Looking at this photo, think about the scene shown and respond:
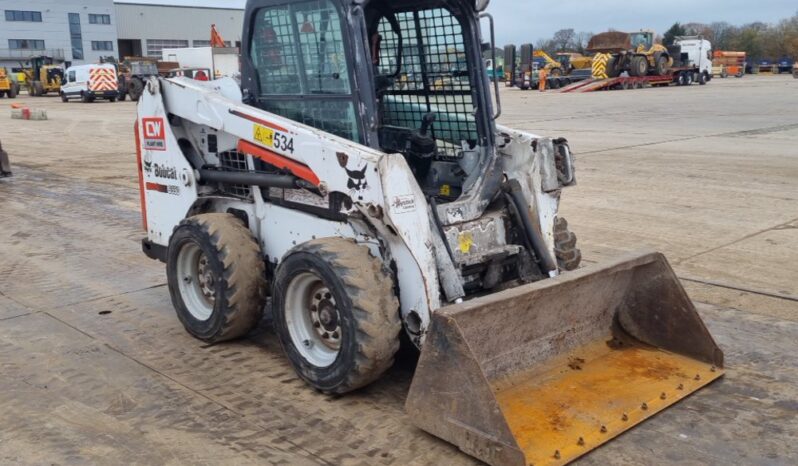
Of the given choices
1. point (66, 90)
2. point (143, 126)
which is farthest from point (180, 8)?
point (143, 126)

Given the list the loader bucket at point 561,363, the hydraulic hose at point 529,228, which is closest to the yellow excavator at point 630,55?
the hydraulic hose at point 529,228

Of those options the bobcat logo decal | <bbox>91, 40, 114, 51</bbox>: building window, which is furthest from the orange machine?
the bobcat logo decal

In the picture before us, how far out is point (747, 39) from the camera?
8606 centimetres

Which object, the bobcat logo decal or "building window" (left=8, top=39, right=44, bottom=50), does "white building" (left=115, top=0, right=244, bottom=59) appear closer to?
"building window" (left=8, top=39, right=44, bottom=50)

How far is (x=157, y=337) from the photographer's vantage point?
554 centimetres

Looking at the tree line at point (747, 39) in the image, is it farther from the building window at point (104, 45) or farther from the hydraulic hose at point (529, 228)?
the hydraulic hose at point (529, 228)

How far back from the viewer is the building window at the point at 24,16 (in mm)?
81562

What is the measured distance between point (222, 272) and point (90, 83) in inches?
1630

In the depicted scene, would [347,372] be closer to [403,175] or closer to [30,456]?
[403,175]

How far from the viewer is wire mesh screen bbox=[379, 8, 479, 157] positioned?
5.31 meters

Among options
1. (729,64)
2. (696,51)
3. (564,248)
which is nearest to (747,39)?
(729,64)

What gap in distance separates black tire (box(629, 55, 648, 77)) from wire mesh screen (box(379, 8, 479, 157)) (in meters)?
41.1

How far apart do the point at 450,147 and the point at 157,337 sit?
2.47 m

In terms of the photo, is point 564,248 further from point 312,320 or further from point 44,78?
point 44,78
